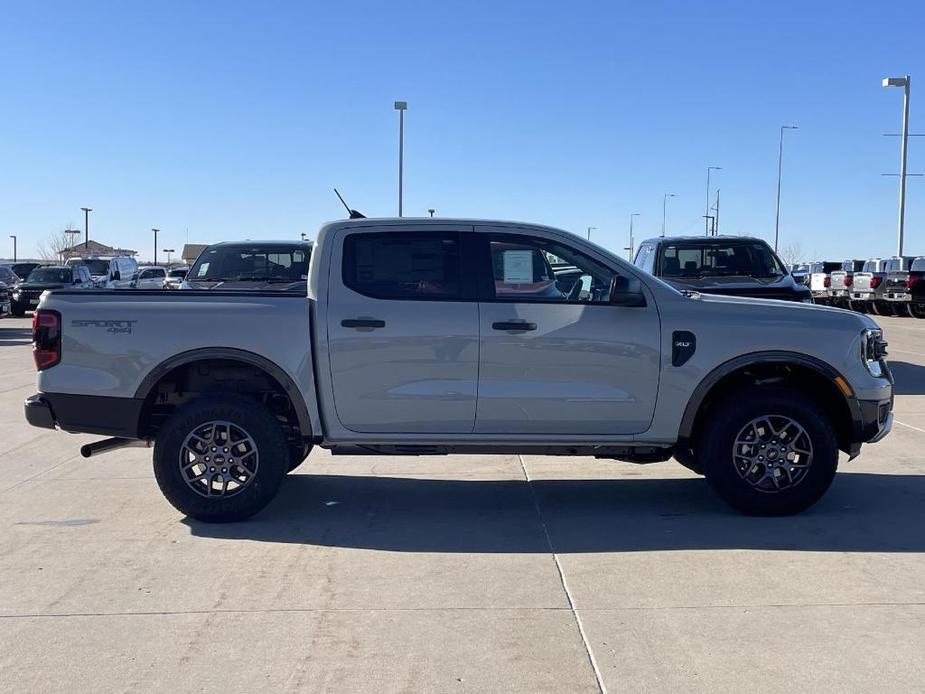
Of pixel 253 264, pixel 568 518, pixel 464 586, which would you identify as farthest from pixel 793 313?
pixel 253 264

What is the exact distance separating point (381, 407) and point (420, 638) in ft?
6.94

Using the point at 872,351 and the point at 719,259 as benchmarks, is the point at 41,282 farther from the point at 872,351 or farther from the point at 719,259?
the point at 872,351

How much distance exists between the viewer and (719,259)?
13.2 metres

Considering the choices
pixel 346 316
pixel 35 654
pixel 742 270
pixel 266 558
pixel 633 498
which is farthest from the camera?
pixel 742 270

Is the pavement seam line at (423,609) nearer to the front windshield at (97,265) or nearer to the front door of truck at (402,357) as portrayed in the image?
the front door of truck at (402,357)

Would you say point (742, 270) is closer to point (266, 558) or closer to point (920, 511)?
point (920, 511)

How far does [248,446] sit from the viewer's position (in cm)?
643

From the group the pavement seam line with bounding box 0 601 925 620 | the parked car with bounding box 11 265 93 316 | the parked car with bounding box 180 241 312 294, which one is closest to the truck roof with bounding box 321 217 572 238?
the pavement seam line with bounding box 0 601 925 620

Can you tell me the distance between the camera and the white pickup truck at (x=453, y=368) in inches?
249

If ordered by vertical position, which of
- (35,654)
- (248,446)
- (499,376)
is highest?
(499,376)

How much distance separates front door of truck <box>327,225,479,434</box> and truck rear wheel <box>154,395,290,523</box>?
529 mm

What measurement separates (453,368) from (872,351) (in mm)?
2788

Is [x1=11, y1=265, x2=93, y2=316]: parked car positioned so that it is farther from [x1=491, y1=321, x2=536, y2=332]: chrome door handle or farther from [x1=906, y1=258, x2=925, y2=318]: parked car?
[x1=491, y1=321, x2=536, y2=332]: chrome door handle

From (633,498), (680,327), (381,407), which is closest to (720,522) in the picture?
(633,498)
